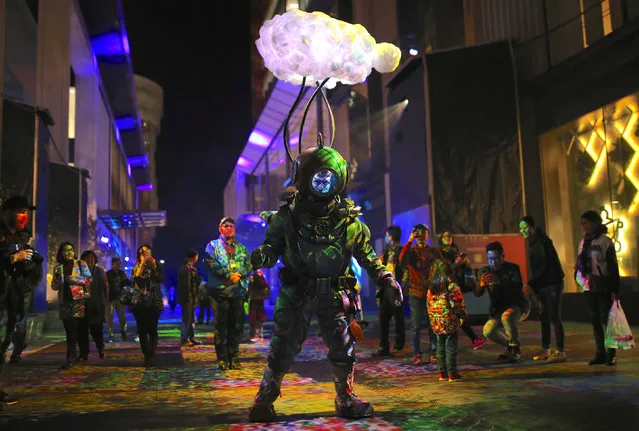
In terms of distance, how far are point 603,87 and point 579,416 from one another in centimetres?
1059

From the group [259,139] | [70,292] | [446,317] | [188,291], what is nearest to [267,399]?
[446,317]

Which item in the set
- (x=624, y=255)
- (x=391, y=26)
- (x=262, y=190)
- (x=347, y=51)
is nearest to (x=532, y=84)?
(x=624, y=255)

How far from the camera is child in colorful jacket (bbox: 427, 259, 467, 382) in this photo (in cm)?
639

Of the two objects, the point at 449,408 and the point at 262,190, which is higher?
the point at 262,190

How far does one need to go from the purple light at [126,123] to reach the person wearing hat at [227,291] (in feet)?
108

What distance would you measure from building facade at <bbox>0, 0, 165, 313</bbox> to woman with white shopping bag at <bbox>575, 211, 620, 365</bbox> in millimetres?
11598

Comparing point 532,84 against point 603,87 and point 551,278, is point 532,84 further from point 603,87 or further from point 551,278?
point 551,278

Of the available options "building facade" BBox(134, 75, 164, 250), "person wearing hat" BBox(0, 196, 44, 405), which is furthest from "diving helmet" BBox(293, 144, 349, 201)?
"building facade" BBox(134, 75, 164, 250)

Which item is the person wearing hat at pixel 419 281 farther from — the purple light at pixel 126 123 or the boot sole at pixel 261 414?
the purple light at pixel 126 123

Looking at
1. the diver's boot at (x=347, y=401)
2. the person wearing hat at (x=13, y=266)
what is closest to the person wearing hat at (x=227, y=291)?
the person wearing hat at (x=13, y=266)

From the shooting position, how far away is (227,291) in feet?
26.1

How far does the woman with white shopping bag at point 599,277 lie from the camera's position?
23.5 feet

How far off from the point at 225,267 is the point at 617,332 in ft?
16.0

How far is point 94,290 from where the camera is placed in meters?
9.92
